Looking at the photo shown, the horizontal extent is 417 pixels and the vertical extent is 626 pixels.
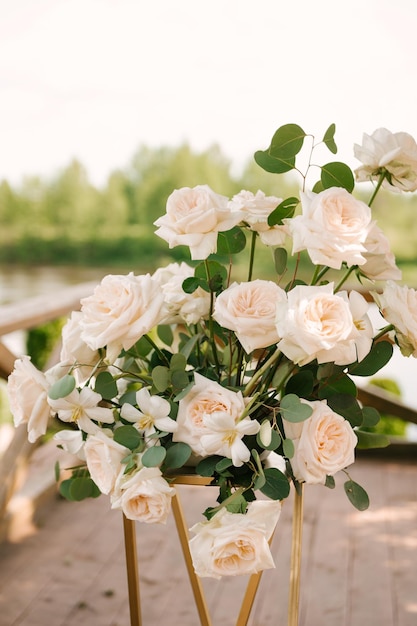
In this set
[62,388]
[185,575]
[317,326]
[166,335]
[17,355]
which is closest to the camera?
[317,326]

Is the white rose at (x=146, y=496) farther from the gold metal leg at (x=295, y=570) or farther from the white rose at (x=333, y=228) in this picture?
the white rose at (x=333, y=228)

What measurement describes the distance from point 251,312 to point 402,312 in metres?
0.21

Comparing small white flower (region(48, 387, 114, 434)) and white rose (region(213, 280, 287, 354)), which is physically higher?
white rose (region(213, 280, 287, 354))

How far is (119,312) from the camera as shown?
0.99m

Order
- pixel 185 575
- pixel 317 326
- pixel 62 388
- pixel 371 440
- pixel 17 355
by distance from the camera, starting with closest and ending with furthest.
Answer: pixel 317 326, pixel 62 388, pixel 371 440, pixel 185 575, pixel 17 355

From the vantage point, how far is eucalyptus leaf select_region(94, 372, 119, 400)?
109cm

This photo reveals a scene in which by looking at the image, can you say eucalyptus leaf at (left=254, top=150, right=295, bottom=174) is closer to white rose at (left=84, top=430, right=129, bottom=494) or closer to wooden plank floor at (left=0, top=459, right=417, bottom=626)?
white rose at (left=84, top=430, right=129, bottom=494)

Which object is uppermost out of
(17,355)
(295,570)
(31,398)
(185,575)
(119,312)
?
(119,312)

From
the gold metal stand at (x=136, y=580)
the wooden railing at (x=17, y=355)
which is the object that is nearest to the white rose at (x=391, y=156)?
the gold metal stand at (x=136, y=580)

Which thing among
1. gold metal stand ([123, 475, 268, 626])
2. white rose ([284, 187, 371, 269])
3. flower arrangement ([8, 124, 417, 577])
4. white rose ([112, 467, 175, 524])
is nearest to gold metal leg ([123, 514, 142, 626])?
gold metal stand ([123, 475, 268, 626])

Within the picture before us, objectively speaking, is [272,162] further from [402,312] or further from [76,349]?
[76,349]

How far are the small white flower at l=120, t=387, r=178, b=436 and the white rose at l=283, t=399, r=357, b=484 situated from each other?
173mm

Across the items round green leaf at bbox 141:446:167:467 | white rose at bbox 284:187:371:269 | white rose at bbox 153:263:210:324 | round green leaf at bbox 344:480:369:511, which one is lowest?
round green leaf at bbox 344:480:369:511

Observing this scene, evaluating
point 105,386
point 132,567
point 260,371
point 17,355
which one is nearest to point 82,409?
point 105,386
